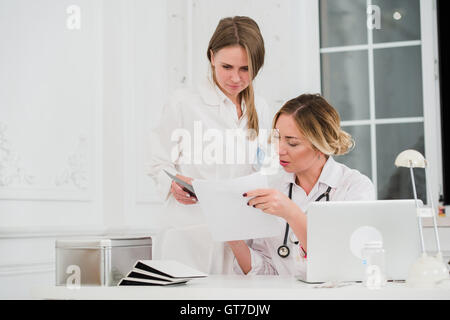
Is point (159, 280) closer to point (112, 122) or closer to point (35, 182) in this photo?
point (35, 182)

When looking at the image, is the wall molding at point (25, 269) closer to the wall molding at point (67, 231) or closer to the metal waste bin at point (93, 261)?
the wall molding at point (67, 231)

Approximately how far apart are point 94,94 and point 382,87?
1.31 metres

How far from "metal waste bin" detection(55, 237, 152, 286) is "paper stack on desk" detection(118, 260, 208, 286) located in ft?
0.30

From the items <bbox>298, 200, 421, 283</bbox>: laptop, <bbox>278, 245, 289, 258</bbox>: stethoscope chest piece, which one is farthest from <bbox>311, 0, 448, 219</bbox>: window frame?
<bbox>298, 200, 421, 283</bbox>: laptop

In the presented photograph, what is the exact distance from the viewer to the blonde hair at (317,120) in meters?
2.37

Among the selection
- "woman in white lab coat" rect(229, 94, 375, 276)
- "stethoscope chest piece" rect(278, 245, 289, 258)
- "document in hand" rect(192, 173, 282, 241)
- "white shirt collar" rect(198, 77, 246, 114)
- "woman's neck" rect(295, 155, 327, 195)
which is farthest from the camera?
"white shirt collar" rect(198, 77, 246, 114)

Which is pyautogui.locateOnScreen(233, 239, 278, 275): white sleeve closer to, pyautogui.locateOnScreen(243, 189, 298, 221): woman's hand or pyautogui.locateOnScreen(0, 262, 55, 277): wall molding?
pyautogui.locateOnScreen(243, 189, 298, 221): woman's hand

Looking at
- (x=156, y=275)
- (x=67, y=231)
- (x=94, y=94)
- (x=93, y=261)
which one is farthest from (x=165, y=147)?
(x=156, y=275)

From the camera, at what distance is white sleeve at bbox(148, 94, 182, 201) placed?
8.45 ft

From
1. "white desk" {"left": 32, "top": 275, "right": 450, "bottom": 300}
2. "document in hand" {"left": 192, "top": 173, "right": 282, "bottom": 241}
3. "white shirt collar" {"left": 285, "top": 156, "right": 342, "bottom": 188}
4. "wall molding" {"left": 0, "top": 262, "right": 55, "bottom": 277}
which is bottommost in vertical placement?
"wall molding" {"left": 0, "top": 262, "right": 55, "bottom": 277}

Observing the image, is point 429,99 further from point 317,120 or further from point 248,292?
point 248,292

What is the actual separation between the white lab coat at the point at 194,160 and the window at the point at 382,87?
405 millimetres
